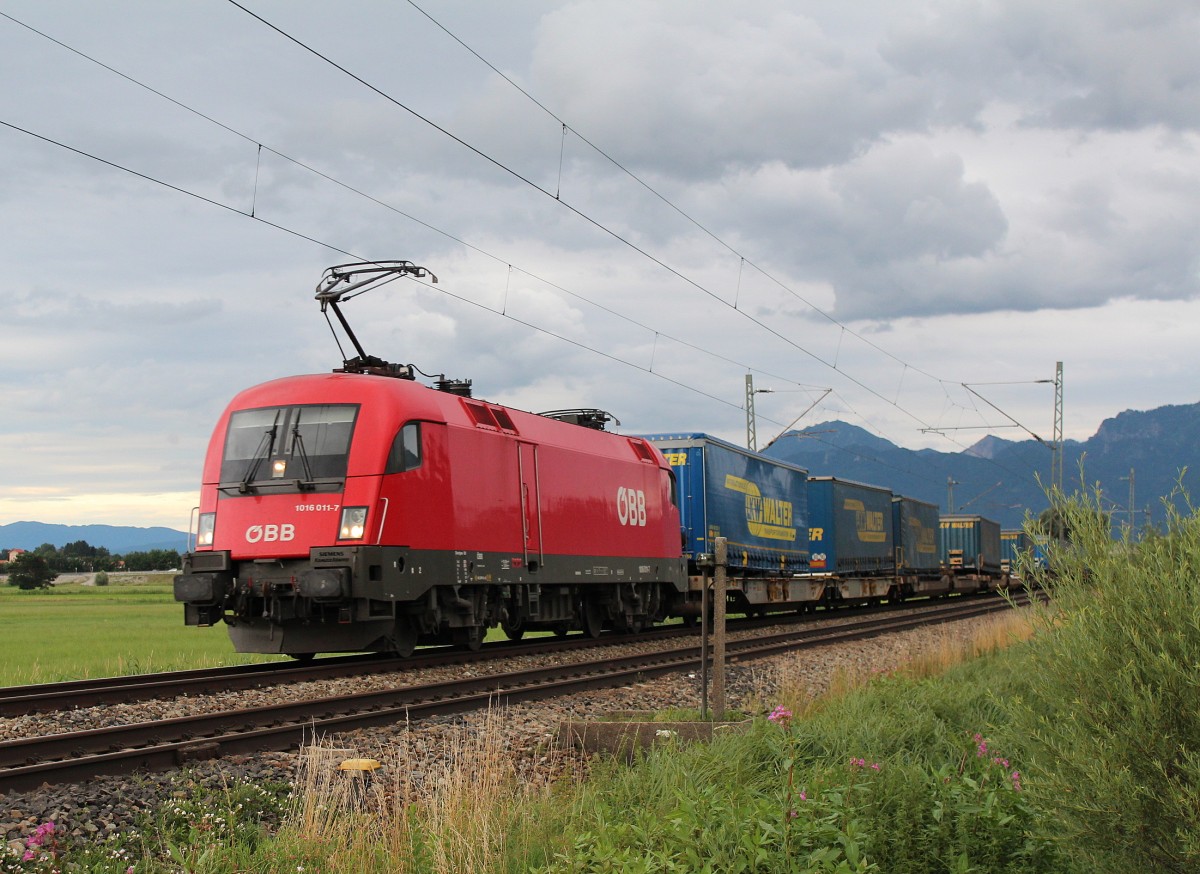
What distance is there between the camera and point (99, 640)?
2583 centimetres

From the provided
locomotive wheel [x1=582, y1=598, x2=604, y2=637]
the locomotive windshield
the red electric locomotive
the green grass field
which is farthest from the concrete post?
locomotive wheel [x1=582, y1=598, x2=604, y2=637]

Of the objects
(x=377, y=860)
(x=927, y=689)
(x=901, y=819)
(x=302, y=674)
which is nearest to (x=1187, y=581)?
(x=901, y=819)

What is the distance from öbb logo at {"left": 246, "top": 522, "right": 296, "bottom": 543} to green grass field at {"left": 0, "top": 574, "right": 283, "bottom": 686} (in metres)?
4.07

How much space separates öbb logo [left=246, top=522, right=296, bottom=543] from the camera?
44.2ft

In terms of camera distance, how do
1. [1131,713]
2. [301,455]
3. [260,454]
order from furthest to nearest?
[260,454], [301,455], [1131,713]

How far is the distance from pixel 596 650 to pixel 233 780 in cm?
1142

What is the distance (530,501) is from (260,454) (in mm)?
4389

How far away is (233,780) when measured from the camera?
744cm

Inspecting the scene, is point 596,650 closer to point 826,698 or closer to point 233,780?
point 826,698

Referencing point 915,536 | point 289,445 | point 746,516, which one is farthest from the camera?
point 915,536

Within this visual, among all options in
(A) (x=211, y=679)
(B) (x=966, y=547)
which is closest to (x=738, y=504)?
(A) (x=211, y=679)

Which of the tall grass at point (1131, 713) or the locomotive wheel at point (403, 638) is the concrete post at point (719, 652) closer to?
the tall grass at point (1131, 713)

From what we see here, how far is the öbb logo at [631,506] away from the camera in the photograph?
798 inches

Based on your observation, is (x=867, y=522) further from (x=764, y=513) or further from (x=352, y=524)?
(x=352, y=524)
